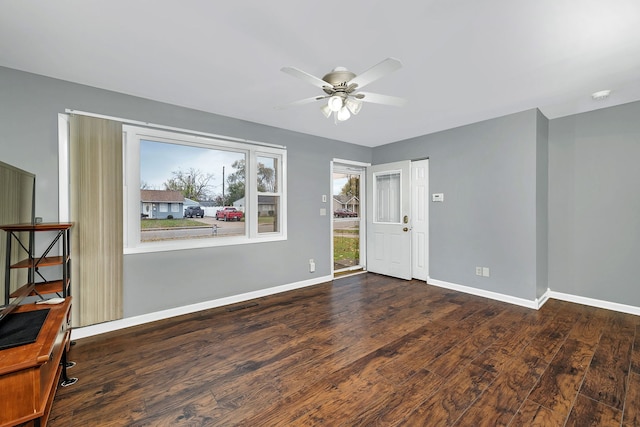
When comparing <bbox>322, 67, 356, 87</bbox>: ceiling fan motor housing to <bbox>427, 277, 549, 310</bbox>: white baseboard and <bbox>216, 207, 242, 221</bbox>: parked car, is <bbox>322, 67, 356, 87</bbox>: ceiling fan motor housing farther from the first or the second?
<bbox>427, 277, 549, 310</bbox>: white baseboard

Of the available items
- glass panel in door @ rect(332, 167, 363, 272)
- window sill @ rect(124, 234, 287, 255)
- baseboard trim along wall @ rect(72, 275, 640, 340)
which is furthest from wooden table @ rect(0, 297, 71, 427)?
glass panel in door @ rect(332, 167, 363, 272)

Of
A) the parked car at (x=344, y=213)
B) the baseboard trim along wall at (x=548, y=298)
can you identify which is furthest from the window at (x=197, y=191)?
the baseboard trim along wall at (x=548, y=298)

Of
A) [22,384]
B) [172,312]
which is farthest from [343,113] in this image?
[172,312]

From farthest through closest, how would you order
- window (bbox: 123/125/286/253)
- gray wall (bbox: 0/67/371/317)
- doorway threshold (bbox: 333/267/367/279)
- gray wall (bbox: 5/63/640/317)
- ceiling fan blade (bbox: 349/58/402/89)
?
doorway threshold (bbox: 333/267/367/279)
window (bbox: 123/125/286/253)
gray wall (bbox: 5/63/640/317)
gray wall (bbox: 0/67/371/317)
ceiling fan blade (bbox: 349/58/402/89)

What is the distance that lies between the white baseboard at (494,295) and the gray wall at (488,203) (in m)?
0.05

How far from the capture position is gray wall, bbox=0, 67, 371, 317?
2.43 metres

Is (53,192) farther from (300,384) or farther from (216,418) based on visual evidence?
(300,384)

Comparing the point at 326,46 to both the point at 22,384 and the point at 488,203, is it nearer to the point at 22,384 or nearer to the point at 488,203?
the point at 22,384

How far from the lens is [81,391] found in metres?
1.90

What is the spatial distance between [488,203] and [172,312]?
4.24 m

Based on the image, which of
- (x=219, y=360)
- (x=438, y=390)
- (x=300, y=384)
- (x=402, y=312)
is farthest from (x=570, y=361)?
(x=219, y=360)

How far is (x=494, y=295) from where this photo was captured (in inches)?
147

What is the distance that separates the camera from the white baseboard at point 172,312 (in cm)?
269

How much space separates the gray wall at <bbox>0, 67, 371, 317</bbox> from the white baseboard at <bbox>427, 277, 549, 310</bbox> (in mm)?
1778
